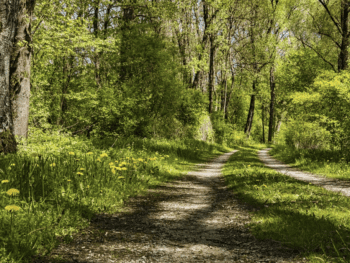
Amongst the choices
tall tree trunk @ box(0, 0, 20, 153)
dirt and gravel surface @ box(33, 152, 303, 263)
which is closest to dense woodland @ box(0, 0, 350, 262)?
tall tree trunk @ box(0, 0, 20, 153)

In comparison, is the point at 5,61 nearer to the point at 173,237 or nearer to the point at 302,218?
the point at 173,237

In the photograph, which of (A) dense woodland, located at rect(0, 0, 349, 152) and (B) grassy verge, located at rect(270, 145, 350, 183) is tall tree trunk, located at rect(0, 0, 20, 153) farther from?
(B) grassy verge, located at rect(270, 145, 350, 183)

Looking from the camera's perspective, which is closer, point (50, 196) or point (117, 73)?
point (50, 196)

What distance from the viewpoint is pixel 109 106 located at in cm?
1266

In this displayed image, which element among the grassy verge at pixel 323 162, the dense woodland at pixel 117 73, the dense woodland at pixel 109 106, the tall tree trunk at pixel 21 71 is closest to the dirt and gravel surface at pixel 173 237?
the dense woodland at pixel 109 106

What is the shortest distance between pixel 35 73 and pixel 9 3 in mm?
4638

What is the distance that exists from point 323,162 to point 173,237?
A: 11621mm

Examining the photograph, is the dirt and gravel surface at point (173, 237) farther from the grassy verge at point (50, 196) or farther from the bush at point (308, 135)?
the bush at point (308, 135)

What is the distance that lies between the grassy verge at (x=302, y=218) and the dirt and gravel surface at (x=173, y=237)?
224 mm

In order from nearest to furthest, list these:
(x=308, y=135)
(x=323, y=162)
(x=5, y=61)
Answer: (x=5, y=61) < (x=323, y=162) < (x=308, y=135)

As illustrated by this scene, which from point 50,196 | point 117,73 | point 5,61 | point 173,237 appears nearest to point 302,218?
point 173,237

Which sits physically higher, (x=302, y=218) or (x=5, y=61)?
(x=5, y=61)

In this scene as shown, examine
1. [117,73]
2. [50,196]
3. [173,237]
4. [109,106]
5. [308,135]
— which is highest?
[117,73]

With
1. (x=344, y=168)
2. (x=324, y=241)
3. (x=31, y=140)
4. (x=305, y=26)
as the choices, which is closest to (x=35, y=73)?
(x=31, y=140)
